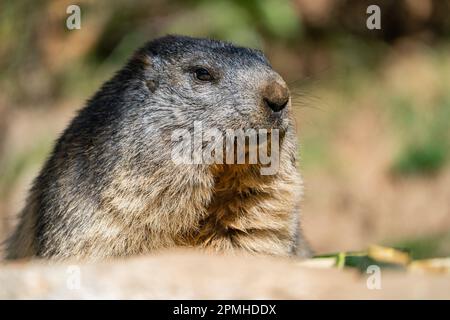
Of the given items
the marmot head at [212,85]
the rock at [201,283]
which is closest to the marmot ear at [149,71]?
the marmot head at [212,85]

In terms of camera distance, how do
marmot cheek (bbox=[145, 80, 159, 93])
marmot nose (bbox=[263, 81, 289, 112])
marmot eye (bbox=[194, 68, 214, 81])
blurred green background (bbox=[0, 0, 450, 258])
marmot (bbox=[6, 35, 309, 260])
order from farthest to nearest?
blurred green background (bbox=[0, 0, 450, 258]), marmot cheek (bbox=[145, 80, 159, 93]), marmot eye (bbox=[194, 68, 214, 81]), marmot (bbox=[6, 35, 309, 260]), marmot nose (bbox=[263, 81, 289, 112])

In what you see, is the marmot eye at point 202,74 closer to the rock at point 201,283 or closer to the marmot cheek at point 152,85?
the marmot cheek at point 152,85

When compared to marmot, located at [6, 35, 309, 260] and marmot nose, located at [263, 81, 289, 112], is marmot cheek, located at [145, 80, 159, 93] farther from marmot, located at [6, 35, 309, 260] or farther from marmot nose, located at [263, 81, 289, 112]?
marmot nose, located at [263, 81, 289, 112]

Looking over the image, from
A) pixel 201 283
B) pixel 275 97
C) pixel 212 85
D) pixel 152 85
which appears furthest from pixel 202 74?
pixel 201 283

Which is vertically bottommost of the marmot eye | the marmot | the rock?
the rock

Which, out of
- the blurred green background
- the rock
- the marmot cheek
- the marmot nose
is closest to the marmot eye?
the marmot cheek

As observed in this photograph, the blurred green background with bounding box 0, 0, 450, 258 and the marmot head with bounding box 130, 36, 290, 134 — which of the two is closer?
the marmot head with bounding box 130, 36, 290, 134

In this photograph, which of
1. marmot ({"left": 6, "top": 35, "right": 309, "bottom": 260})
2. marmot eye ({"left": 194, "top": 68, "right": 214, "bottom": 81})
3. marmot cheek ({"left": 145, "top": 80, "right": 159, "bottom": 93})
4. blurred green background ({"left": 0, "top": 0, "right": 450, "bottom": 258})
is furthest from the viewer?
blurred green background ({"left": 0, "top": 0, "right": 450, "bottom": 258})

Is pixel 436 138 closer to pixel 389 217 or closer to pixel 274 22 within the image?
pixel 389 217
